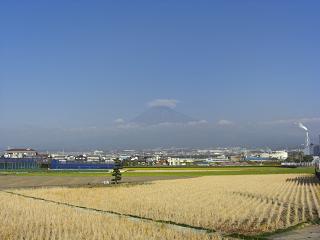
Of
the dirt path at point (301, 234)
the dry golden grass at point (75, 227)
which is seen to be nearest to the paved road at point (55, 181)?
the dry golden grass at point (75, 227)

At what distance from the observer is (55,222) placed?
2314 centimetres

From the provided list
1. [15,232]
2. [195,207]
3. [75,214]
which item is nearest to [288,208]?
[195,207]

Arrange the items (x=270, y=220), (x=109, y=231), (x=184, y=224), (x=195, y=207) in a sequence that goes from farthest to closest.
→ (x=195, y=207) < (x=270, y=220) < (x=184, y=224) < (x=109, y=231)

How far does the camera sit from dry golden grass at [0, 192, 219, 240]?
1855cm

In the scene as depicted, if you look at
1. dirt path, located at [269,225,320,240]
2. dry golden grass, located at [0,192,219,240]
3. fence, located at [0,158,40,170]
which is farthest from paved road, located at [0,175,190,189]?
fence, located at [0,158,40,170]

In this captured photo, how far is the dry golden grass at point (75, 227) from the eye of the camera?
18547mm

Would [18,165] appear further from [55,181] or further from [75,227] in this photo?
[75,227]

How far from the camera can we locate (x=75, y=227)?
21359 mm

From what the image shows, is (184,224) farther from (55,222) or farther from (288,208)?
(288,208)

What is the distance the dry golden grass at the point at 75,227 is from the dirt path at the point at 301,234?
2.54m

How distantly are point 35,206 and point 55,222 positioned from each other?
8.90 m

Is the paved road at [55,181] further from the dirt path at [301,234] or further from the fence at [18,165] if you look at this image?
the fence at [18,165]

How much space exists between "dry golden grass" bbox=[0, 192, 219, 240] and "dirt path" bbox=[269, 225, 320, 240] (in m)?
2.54

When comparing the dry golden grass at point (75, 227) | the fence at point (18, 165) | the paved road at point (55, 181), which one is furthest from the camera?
the fence at point (18, 165)
